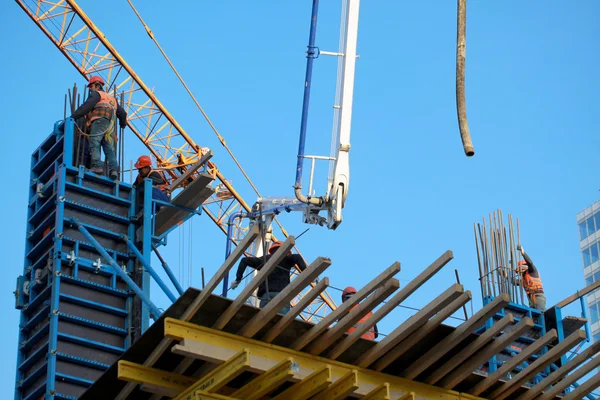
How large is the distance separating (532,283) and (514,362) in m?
7.90

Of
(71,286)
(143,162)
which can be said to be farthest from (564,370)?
(143,162)

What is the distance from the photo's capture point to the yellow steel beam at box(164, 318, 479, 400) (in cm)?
1620

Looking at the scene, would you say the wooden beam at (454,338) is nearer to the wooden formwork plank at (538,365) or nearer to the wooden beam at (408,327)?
the wooden beam at (408,327)

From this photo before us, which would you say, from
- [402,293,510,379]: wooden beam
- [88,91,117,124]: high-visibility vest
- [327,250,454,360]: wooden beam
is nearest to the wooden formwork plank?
[402,293,510,379]: wooden beam

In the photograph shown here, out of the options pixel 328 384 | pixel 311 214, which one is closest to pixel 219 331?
pixel 328 384

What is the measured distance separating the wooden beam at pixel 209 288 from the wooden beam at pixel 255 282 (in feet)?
1.21

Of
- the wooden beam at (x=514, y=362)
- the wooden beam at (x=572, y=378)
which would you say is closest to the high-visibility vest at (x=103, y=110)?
the wooden beam at (x=514, y=362)

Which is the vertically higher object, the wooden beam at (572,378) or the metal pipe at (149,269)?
the metal pipe at (149,269)

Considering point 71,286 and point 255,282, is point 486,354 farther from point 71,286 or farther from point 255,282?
point 71,286

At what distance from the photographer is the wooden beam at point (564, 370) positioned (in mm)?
17984

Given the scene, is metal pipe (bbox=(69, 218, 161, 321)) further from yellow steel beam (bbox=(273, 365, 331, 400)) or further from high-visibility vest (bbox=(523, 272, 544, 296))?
high-visibility vest (bbox=(523, 272, 544, 296))

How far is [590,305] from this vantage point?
9094 cm

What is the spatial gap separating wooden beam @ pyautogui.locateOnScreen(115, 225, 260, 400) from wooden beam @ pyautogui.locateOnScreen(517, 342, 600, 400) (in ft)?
18.2

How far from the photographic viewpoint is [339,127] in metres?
29.9
